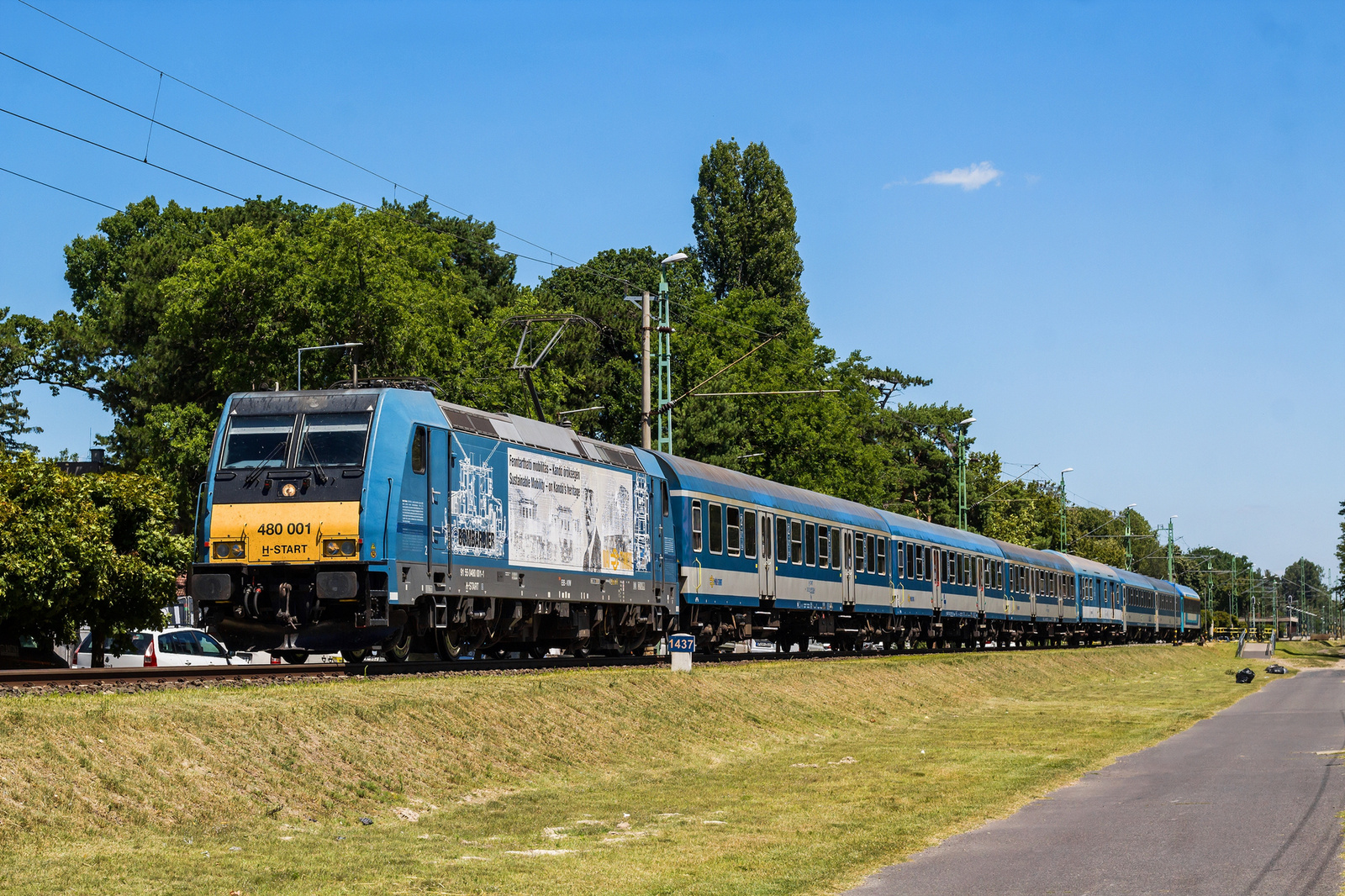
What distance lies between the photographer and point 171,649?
35.3 meters

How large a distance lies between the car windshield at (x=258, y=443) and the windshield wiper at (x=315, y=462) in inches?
11.3

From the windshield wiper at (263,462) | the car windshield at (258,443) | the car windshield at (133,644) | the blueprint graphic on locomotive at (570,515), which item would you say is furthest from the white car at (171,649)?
the windshield wiper at (263,462)

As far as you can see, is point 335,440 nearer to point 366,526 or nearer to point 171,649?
point 366,526

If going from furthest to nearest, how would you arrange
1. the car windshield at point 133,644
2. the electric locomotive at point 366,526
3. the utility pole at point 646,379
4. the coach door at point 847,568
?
the coach door at point 847,568
the utility pole at point 646,379
the car windshield at point 133,644
the electric locomotive at point 366,526

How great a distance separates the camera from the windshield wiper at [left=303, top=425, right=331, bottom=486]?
68.7 ft

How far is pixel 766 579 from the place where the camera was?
35094 mm

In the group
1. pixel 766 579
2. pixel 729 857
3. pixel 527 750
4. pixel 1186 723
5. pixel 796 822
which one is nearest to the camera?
pixel 729 857

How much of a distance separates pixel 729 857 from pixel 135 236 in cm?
6770

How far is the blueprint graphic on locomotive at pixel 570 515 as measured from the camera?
24641mm

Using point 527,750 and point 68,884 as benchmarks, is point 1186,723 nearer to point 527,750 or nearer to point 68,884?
point 527,750

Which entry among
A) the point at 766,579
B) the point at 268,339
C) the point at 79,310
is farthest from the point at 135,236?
the point at 766,579

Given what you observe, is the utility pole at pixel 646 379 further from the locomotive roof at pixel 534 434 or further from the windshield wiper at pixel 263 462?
the windshield wiper at pixel 263 462

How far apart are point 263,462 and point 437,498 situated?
2.55m

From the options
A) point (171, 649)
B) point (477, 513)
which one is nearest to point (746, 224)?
point (171, 649)
